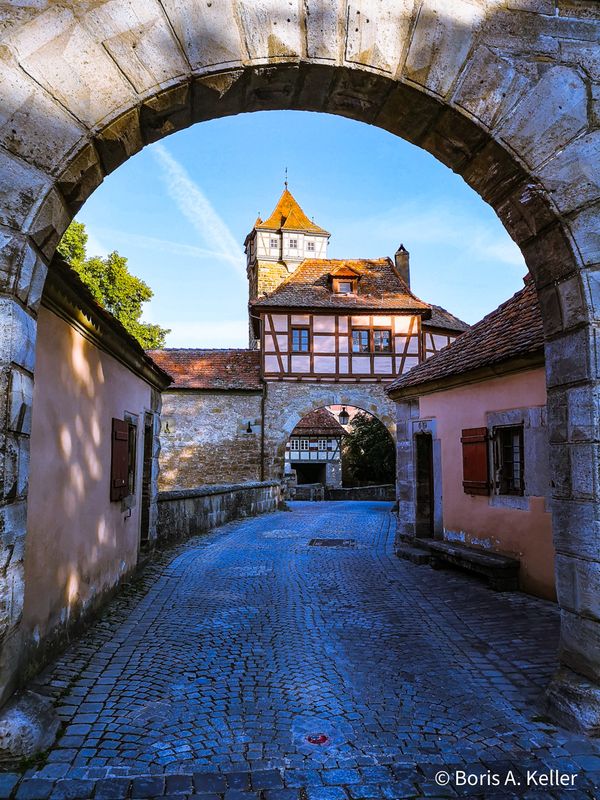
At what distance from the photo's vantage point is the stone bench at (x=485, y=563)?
698 cm

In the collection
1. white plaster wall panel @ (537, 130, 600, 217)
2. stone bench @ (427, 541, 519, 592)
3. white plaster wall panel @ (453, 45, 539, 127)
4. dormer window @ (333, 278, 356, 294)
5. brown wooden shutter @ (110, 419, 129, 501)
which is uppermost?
dormer window @ (333, 278, 356, 294)

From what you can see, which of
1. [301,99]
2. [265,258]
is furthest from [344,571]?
[265,258]

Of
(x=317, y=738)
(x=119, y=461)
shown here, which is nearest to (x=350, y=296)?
(x=119, y=461)

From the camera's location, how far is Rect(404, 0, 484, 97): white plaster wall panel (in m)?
3.27

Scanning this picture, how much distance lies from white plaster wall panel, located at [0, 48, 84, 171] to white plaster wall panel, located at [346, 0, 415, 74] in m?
1.60

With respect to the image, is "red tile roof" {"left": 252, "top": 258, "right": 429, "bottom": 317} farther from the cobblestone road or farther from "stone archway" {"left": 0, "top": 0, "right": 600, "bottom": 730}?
"stone archway" {"left": 0, "top": 0, "right": 600, "bottom": 730}

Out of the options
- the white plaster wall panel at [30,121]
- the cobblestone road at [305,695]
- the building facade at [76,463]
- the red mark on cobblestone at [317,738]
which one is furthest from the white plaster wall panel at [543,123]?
the red mark on cobblestone at [317,738]

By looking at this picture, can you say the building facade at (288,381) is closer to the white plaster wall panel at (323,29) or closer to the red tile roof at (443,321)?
the red tile roof at (443,321)

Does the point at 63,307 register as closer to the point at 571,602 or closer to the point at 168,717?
the point at 168,717

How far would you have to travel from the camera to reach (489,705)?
3580 millimetres

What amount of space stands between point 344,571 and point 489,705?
196 inches

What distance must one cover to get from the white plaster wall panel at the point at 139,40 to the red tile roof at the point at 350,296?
63.2ft

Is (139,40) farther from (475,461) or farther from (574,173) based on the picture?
(475,461)

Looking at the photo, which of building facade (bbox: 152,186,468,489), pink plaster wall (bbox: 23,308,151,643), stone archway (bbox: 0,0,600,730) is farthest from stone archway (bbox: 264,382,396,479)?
stone archway (bbox: 0,0,600,730)
